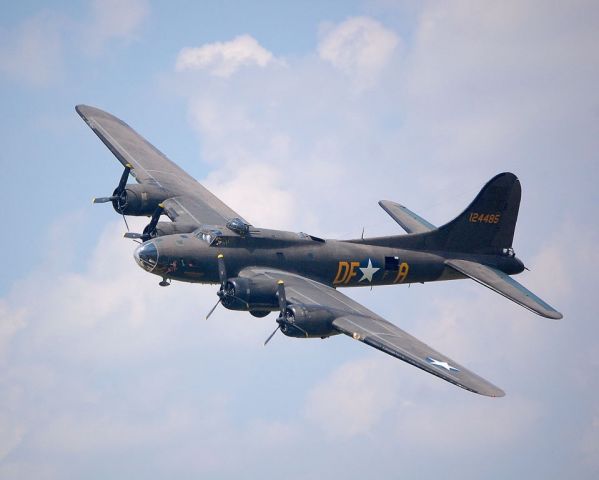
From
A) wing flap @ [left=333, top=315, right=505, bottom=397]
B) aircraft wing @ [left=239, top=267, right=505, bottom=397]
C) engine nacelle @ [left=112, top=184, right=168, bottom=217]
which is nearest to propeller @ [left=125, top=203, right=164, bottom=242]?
engine nacelle @ [left=112, top=184, right=168, bottom=217]

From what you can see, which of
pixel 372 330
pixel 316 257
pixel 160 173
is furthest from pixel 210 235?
pixel 160 173

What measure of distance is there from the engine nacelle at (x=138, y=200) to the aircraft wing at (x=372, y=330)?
9413mm

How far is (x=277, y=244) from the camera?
48562 millimetres

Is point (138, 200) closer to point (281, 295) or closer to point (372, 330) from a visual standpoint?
point (281, 295)

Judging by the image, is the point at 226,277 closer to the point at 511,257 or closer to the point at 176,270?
the point at 176,270

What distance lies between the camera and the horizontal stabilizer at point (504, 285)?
154 ft

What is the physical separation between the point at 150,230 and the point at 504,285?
17.6 meters

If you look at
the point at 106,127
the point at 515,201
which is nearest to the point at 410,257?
the point at 515,201

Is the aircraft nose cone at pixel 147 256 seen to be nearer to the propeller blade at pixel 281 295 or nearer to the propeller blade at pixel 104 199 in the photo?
the propeller blade at pixel 281 295

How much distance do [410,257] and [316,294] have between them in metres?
7.30

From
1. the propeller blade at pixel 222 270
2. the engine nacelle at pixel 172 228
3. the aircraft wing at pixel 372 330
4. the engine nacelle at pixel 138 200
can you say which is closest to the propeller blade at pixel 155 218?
the engine nacelle at pixel 172 228

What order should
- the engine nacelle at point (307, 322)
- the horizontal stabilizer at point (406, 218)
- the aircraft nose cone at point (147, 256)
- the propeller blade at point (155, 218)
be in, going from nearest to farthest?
the engine nacelle at point (307, 322)
the aircraft nose cone at point (147, 256)
the propeller blade at point (155, 218)
the horizontal stabilizer at point (406, 218)

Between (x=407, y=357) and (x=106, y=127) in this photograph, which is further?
(x=106, y=127)

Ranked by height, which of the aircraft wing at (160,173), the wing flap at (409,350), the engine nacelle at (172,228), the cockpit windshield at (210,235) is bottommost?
the wing flap at (409,350)
